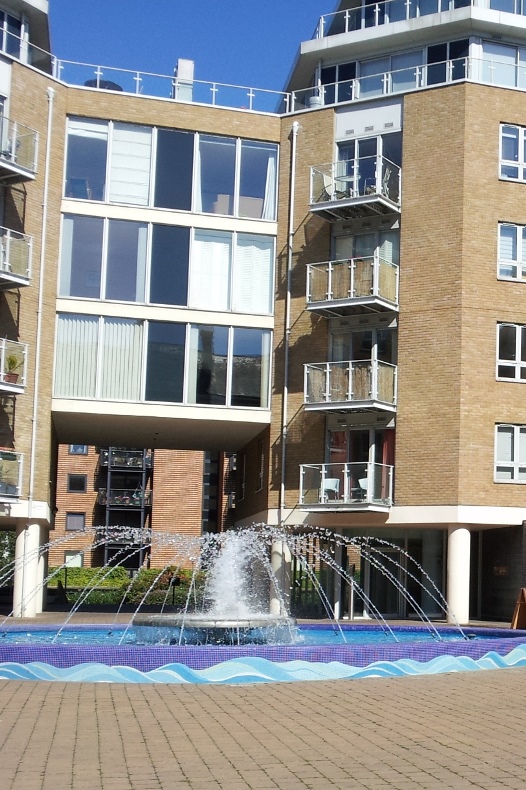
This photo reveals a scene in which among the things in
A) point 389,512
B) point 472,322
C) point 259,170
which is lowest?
point 389,512

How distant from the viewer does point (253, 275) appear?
1346 inches

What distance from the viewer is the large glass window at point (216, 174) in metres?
34.1

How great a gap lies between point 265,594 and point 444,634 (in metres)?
12.2

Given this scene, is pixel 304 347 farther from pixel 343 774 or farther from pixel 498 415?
pixel 343 774

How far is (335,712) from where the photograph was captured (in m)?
11.6

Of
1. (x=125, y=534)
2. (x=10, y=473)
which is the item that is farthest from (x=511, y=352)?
(x=125, y=534)

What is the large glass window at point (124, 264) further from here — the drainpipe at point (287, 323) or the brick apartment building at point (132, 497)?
the brick apartment building at point (132, 497)

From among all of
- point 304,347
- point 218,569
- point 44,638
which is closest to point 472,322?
point 304,347

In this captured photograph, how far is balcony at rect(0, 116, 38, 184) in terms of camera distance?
102 ft

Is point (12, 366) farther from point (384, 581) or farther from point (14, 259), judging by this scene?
point (384, 581)

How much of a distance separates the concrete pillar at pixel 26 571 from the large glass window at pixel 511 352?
42.7 ft

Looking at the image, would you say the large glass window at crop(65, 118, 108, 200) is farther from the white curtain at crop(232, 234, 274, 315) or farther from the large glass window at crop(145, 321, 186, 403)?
the white curtain at crop(232, 234, 274, 315)

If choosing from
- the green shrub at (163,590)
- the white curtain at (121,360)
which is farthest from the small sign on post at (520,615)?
the green shrub at (163,590)

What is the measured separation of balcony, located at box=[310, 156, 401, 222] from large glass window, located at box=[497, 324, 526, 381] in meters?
4.52
